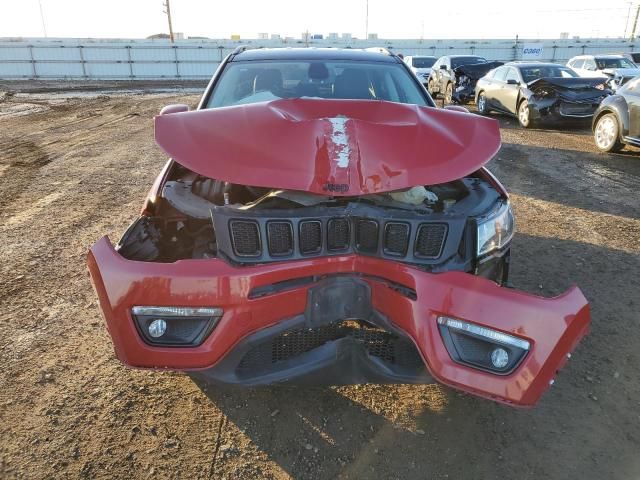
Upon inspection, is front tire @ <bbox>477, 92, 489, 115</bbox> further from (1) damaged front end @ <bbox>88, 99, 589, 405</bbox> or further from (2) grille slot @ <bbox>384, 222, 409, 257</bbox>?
(2) grille slot @ <bbox>384, 222, 409, 257</bbox>

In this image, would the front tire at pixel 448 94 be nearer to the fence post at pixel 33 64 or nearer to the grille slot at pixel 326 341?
the grille slot at pixel 326 341

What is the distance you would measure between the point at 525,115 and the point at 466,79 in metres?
5.35

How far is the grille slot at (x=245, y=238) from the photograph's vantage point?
6.66 feet

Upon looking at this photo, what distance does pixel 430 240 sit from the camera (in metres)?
2.10

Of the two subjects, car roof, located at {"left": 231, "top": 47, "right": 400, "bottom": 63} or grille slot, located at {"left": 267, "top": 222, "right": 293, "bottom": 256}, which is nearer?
grille slot, located at {"left": 267, "top": 222, "right": 293, "bottom": 256}

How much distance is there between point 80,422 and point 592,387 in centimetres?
273

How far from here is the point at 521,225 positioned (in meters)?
5.15

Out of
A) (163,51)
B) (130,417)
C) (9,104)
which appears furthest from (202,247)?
(163,51)

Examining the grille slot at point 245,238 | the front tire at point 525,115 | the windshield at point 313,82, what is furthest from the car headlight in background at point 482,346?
the front tire at point 525,115

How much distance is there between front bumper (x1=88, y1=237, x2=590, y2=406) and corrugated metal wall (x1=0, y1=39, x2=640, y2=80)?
1203 inches

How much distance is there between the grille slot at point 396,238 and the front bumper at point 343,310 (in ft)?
0.19

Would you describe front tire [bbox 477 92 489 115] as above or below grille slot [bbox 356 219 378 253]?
below

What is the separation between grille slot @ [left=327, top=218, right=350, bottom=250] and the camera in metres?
2.07

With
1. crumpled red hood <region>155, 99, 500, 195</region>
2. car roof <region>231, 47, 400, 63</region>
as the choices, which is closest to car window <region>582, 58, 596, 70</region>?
car roof <region>231, 47, 400, 63</region>
